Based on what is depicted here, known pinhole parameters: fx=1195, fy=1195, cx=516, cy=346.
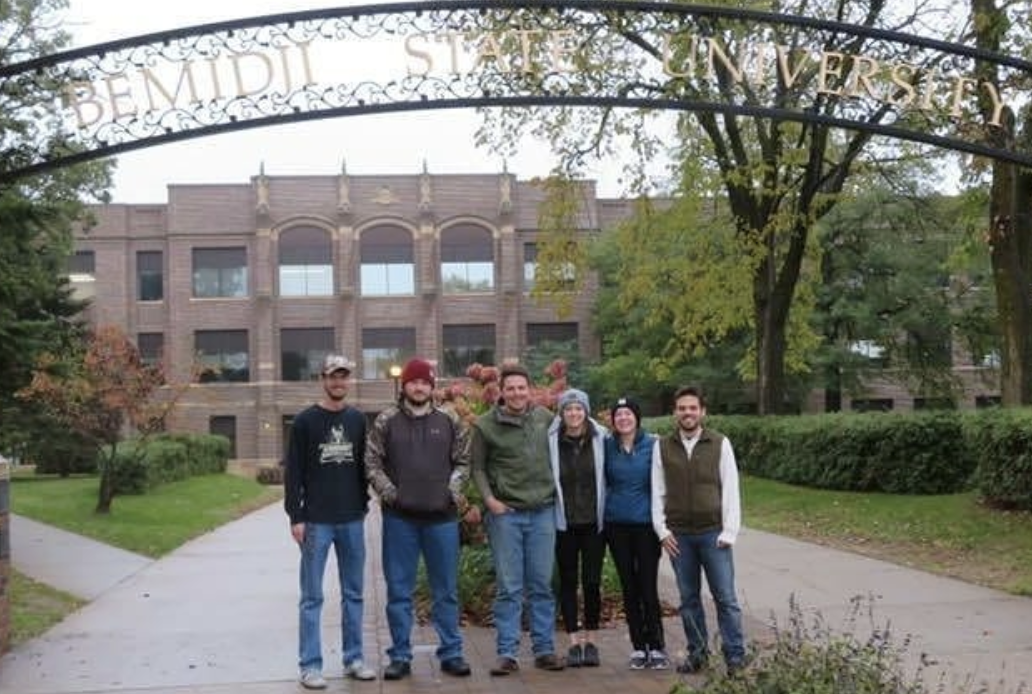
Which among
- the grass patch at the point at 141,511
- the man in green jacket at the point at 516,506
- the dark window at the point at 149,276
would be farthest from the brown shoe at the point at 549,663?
the dark window at the point at 149,276

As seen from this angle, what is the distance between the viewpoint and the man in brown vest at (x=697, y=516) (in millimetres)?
7008

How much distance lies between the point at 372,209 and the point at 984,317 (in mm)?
26753

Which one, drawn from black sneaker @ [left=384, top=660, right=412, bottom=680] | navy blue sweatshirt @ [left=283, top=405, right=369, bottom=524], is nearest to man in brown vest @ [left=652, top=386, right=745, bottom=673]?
black sneaker @ [left=384, top=660, right=412, bottom=680]

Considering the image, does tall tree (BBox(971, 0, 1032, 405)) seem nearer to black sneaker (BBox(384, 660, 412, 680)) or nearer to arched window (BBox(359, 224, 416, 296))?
black sneaker (BBox(384, 660, 412, 680))

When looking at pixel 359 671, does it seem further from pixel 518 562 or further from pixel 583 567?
pixel 583 567

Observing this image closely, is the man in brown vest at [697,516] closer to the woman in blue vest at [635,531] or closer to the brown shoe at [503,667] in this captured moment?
the woman in blue vest at [635,531]

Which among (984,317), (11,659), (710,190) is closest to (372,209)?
(984,317)

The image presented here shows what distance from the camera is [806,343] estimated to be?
28703 millimetres

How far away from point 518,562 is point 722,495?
1.34 m

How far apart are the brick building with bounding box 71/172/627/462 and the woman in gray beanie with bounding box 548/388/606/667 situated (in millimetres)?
44637

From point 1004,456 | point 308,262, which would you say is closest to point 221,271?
point 308,262

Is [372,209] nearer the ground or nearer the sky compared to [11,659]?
nearer the sky

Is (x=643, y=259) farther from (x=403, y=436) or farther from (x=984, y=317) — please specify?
(x=403, y=436)

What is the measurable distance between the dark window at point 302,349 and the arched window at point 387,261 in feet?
9.24
